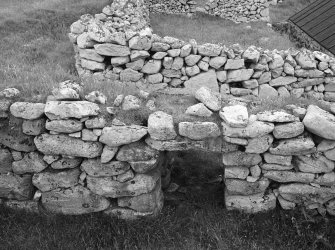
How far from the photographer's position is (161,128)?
5.16 metres

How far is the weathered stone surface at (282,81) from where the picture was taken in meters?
10.2

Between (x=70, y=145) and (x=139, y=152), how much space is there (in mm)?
1028

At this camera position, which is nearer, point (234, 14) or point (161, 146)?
point (161, 146)

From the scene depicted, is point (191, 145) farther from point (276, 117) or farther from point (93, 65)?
point (93, 65)

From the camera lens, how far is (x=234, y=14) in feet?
65.8

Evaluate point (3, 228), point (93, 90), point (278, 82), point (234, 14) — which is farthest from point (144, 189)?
point (234, 14)

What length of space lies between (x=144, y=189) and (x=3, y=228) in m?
2.23

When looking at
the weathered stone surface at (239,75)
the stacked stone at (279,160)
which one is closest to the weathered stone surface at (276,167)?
the stacked stone at (279,160)

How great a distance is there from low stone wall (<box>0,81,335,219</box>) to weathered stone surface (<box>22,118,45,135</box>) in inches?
0.6

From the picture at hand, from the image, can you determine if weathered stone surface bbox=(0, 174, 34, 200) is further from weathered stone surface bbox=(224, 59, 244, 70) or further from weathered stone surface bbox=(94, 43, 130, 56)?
weathered stone surface bbox=(224, 59, 244, 70)

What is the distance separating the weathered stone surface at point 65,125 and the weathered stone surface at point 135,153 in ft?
2.34

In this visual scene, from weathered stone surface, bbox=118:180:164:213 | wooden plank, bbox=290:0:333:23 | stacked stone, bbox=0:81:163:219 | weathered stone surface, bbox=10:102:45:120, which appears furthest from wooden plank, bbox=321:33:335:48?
weathered stone surface, bbox=10:102:45:120

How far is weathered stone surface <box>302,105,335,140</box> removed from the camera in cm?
507

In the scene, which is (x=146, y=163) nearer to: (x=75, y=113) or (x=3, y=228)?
(x=75, y=113)
